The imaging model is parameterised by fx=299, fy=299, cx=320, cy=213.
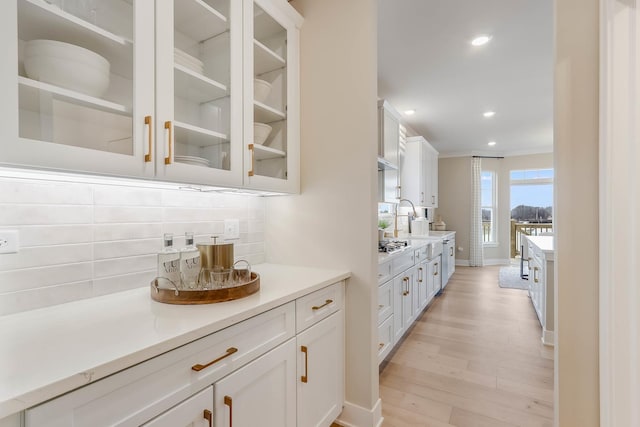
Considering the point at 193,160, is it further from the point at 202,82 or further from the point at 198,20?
the point at 198,20

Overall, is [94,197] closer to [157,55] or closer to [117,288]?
[117,288]

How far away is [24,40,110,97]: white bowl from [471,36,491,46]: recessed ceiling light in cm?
284

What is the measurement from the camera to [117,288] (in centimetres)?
128

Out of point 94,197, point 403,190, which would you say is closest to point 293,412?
point 94,197

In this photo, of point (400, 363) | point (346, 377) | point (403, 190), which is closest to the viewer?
point (346, 377)

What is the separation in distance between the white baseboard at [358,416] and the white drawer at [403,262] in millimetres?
1073

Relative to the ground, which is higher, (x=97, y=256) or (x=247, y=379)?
(x=97, y=256)

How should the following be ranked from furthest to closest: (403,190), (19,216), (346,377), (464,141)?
(464,141) → (403,190) → (346,377) → (19,216)

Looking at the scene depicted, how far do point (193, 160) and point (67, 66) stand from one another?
486 millimetres

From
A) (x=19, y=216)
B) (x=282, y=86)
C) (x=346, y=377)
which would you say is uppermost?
(x=282, y=86)

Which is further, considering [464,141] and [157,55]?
[464,141]

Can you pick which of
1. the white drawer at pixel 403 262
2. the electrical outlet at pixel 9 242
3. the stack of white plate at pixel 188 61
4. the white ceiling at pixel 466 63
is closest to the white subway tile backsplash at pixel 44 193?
the electrical outlet at pixel 9 242

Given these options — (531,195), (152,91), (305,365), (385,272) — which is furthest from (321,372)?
(531,195)

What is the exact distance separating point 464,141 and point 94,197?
6654mm
